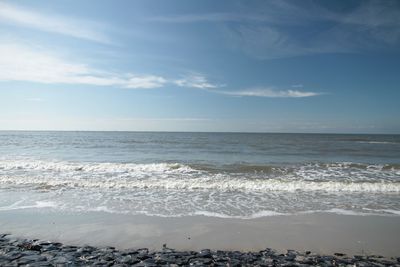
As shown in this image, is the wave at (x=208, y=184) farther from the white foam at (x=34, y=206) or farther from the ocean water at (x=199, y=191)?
the white foam at (x=34, y=206)

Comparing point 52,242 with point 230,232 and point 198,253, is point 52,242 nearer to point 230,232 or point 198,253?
point 198,253

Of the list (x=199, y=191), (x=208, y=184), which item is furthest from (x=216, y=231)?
(x=208, y=184)

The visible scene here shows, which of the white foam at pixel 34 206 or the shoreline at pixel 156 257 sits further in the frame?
the white foam at pixel 34 206

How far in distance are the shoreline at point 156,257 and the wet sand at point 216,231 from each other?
14.0 inches

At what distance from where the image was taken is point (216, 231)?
665cm

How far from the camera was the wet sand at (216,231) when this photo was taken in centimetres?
590

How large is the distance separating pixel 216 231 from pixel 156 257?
1.96 m

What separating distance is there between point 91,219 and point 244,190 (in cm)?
637

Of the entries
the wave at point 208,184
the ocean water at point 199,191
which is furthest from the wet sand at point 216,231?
the wave at point 208,184

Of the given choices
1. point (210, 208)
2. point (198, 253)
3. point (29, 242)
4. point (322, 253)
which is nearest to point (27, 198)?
point (29, 242)

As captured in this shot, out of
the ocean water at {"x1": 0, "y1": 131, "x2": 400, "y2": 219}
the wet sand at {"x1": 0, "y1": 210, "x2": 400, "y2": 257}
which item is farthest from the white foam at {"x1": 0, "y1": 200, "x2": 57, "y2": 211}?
the wet sand at {"x1": 0, "y1": 210, "x2": 400, "y2": 257}

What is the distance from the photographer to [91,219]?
7480 mm

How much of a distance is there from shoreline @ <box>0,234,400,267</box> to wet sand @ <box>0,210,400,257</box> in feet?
1.16

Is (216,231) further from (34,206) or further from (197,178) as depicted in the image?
(197,178)
